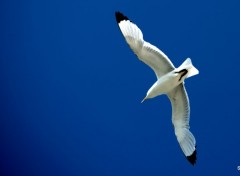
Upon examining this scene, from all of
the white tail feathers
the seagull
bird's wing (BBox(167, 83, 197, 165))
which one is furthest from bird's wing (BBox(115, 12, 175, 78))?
bird's wing (BBox(167, 83, 197, 165))

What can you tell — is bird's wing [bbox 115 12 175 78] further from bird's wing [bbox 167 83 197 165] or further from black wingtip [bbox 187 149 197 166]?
black wingtip [bbox 187 149 197 166]

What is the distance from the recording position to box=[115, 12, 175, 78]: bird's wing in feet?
10.6

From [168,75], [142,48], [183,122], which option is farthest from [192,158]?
[142,48]

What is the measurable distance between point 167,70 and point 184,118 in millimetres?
511

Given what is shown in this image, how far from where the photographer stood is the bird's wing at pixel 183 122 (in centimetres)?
367

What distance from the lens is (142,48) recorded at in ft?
10.9

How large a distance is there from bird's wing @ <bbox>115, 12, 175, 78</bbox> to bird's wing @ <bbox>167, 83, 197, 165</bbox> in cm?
27

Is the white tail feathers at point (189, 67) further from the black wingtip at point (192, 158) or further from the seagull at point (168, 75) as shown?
the black wingtip at point (192, 158)

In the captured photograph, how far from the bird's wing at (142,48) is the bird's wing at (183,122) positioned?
0.27 metres

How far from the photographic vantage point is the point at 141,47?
10.9 feet

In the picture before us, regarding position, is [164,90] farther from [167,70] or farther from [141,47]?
[141,47]

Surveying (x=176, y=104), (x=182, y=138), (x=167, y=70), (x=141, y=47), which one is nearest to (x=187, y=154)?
(x=182, y=138)

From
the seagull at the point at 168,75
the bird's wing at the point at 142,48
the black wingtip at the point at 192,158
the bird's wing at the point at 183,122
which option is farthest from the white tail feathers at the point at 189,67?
the black wingtip at the point at 192,158

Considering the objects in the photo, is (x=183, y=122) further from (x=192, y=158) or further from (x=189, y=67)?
(x=189, y=67)
